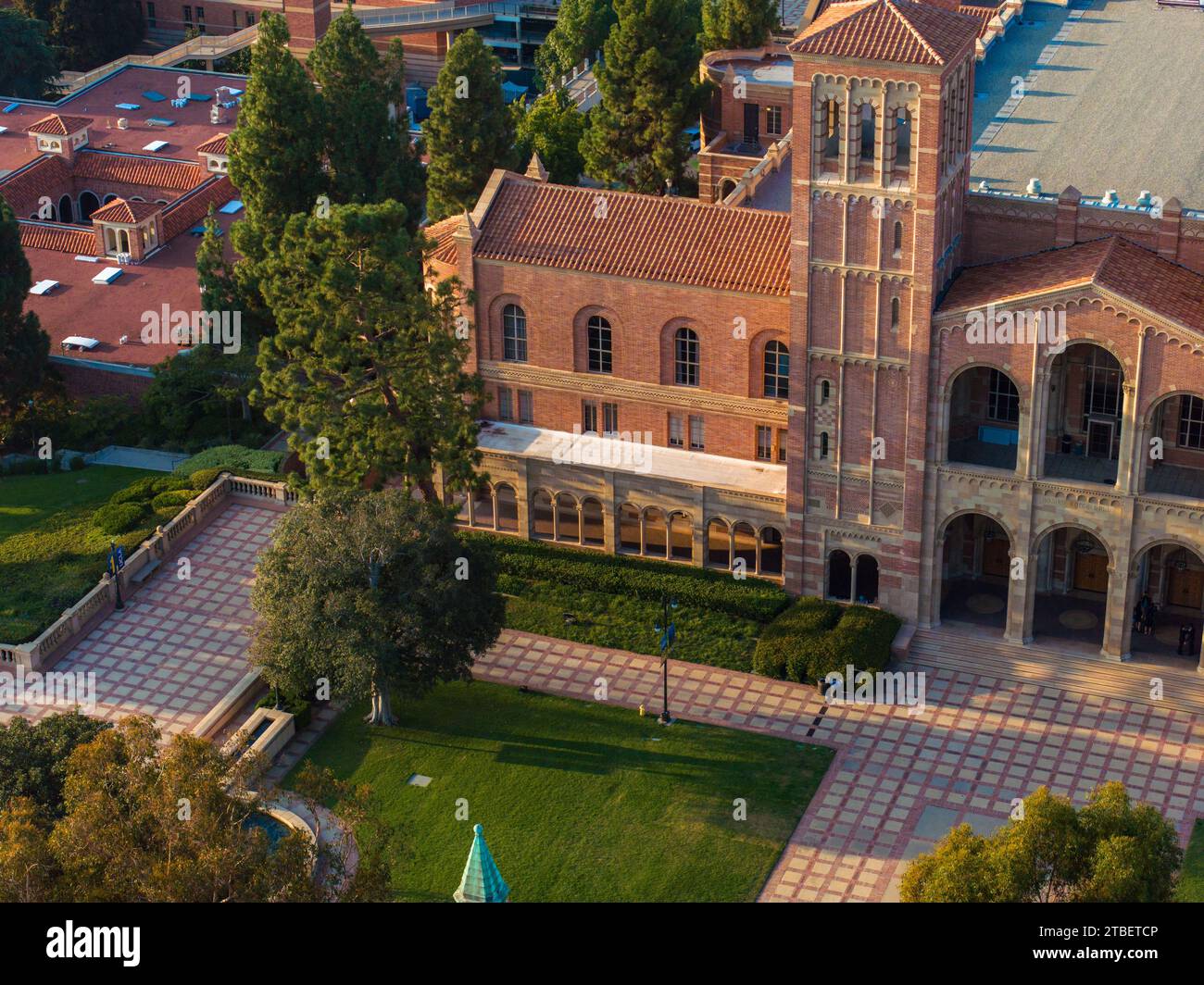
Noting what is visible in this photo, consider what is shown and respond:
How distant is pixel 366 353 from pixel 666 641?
663 inches

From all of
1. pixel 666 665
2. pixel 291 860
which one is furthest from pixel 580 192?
pixel 291 860

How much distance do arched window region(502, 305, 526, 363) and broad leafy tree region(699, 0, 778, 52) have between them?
119 ft

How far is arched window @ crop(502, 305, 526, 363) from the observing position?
91.2 meters

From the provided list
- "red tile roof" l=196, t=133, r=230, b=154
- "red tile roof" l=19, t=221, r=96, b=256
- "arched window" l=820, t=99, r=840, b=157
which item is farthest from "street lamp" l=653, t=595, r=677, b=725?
"red tile roof" l=196, t=133, r=230, b=154

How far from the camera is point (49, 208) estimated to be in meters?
125

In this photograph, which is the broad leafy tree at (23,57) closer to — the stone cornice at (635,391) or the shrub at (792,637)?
the stone cornice at (635,391)

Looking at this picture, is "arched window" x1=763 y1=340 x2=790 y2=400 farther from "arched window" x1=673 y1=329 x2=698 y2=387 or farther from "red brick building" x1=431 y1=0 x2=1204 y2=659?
"arched window" x1=673 y1=329 x2=698 y2=387

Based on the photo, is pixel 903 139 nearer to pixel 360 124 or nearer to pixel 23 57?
pixel 360 124

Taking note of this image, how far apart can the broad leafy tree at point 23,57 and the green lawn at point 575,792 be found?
7640cm

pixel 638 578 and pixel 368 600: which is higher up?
pixel 368 600

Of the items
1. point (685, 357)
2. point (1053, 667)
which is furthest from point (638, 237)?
point (1053, 667)

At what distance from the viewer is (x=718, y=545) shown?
91438 mm

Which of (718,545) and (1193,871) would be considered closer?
(1193,871)

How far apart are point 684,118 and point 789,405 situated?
1342 inches
